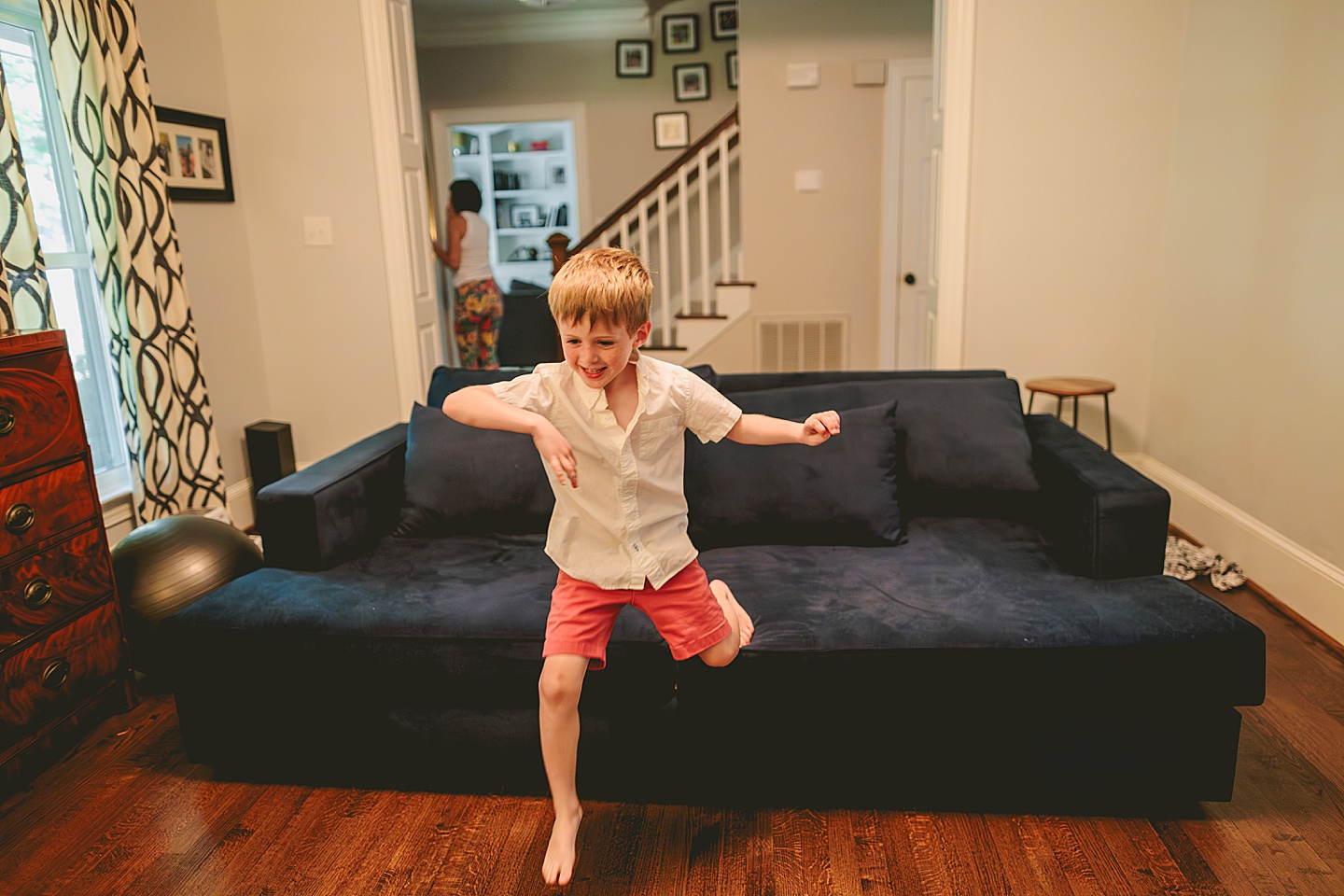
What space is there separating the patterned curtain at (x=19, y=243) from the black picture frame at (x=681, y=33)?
4.73m

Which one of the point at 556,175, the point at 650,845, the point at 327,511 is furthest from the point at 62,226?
the point at 556,175

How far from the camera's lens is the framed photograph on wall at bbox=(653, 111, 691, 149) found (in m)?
6.63

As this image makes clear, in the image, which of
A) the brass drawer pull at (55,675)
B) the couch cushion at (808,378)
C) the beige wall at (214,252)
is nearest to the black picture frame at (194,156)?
the beige wall at (214,252)

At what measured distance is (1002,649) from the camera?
1767 millimetres

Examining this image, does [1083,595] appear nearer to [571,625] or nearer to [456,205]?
[571,625]

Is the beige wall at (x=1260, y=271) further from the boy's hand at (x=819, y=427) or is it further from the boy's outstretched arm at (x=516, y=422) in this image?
the boy's outstretched arm at (x=516, y=422)

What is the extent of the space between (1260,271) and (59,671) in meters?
3.50

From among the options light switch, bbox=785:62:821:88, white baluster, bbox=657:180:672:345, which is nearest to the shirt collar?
white baluster, bbox=657:180:672:345

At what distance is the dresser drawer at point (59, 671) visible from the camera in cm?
197

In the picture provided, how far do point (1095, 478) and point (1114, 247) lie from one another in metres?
1.72

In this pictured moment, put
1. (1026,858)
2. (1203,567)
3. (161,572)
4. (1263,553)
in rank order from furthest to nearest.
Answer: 1. (1203,567)
2. (1263,553)
3. (161,572)
4. (1026,858)

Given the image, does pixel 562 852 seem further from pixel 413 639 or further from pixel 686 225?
pixel 686 225

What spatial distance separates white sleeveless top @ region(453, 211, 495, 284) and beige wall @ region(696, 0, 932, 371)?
1.35 m

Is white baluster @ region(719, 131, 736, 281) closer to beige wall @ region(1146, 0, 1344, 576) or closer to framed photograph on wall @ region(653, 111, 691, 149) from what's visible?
framed photograph on wall @ region(653, 111, 691, 149)
